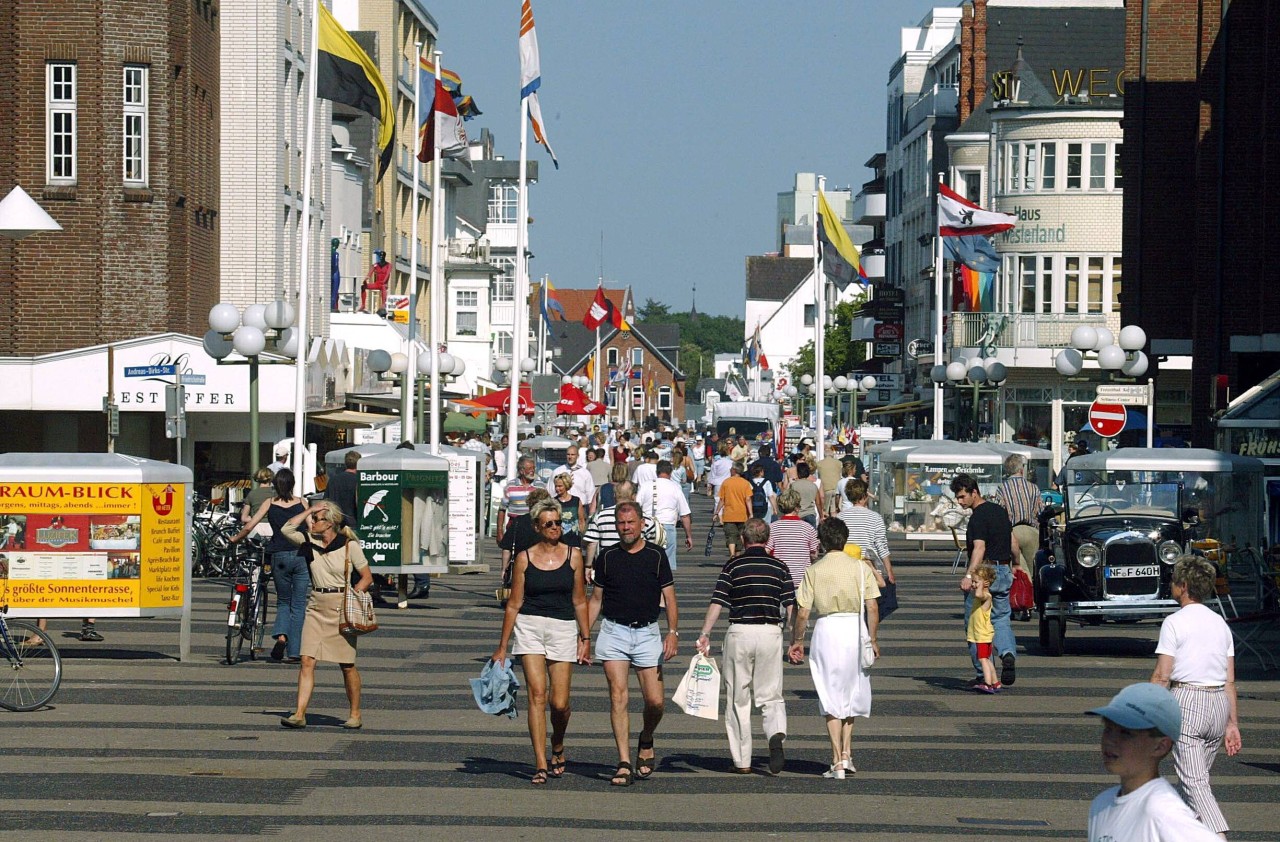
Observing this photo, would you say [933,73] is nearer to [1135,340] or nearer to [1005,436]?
[1005,436]

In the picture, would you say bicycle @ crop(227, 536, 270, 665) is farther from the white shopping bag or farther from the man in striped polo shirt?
the man in striped polo shirt

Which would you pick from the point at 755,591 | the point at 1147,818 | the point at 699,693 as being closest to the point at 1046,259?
the point at 755,591

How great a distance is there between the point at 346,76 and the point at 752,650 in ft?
56.1

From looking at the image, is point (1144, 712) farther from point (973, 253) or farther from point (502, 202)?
point (502, 202)

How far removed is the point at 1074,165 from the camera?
61.1m

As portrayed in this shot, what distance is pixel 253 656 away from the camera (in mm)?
18688

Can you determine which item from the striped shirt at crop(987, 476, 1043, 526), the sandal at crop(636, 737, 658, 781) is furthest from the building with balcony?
the sandal at crop(636, 737, 658, 781)

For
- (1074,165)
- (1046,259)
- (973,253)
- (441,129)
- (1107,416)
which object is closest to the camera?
(1107,416)

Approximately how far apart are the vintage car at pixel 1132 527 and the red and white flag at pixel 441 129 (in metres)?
14.9

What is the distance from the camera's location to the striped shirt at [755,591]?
12430 mm

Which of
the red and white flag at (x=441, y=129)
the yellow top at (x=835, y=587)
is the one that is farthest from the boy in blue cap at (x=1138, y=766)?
the red and white flag at (x=441, y=129)

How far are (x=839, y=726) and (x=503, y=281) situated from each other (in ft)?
314

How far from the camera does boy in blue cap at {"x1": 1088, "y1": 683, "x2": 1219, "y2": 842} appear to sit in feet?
16.2

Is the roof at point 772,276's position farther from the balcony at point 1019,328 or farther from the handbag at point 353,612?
the handbag at point 353,612
